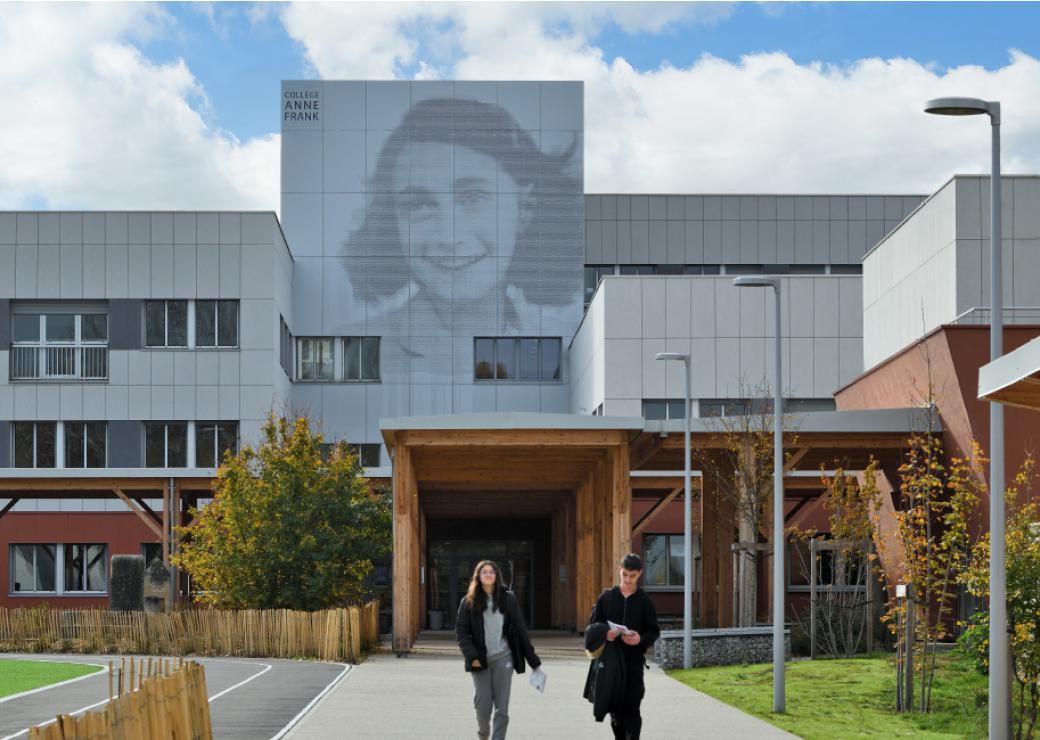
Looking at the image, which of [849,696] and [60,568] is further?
[60,568]

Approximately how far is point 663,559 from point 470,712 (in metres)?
35.8

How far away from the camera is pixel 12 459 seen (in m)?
56.4

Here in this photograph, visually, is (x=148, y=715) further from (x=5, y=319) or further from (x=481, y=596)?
(x=5, y=319)

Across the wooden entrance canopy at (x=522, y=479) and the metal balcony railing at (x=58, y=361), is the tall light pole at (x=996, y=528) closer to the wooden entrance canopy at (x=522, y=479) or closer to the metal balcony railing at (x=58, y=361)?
the wooden entrance canopy at (x=522, y=479)

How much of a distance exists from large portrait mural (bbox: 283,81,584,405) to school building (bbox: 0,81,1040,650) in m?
0.09

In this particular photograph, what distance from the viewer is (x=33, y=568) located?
2211 inches

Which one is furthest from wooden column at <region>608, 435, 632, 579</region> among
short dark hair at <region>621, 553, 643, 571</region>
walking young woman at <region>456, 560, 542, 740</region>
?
short dark hair at <region>621, 553, 643, 571</region>

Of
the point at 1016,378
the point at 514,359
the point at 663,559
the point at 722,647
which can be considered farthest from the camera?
the point at 514,359

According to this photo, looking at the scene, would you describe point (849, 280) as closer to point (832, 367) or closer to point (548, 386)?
point (832, 367)

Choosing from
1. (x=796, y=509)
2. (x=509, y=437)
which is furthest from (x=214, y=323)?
(x=509, y=437)

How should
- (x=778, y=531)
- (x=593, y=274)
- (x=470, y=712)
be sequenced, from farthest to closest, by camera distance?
(x=593, y=274) < (x=778, y=531) < (x=470, y=712)

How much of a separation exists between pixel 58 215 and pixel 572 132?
18.9m

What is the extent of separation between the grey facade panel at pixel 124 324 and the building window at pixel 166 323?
33cm

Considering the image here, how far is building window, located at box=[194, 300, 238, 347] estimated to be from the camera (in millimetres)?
56062
